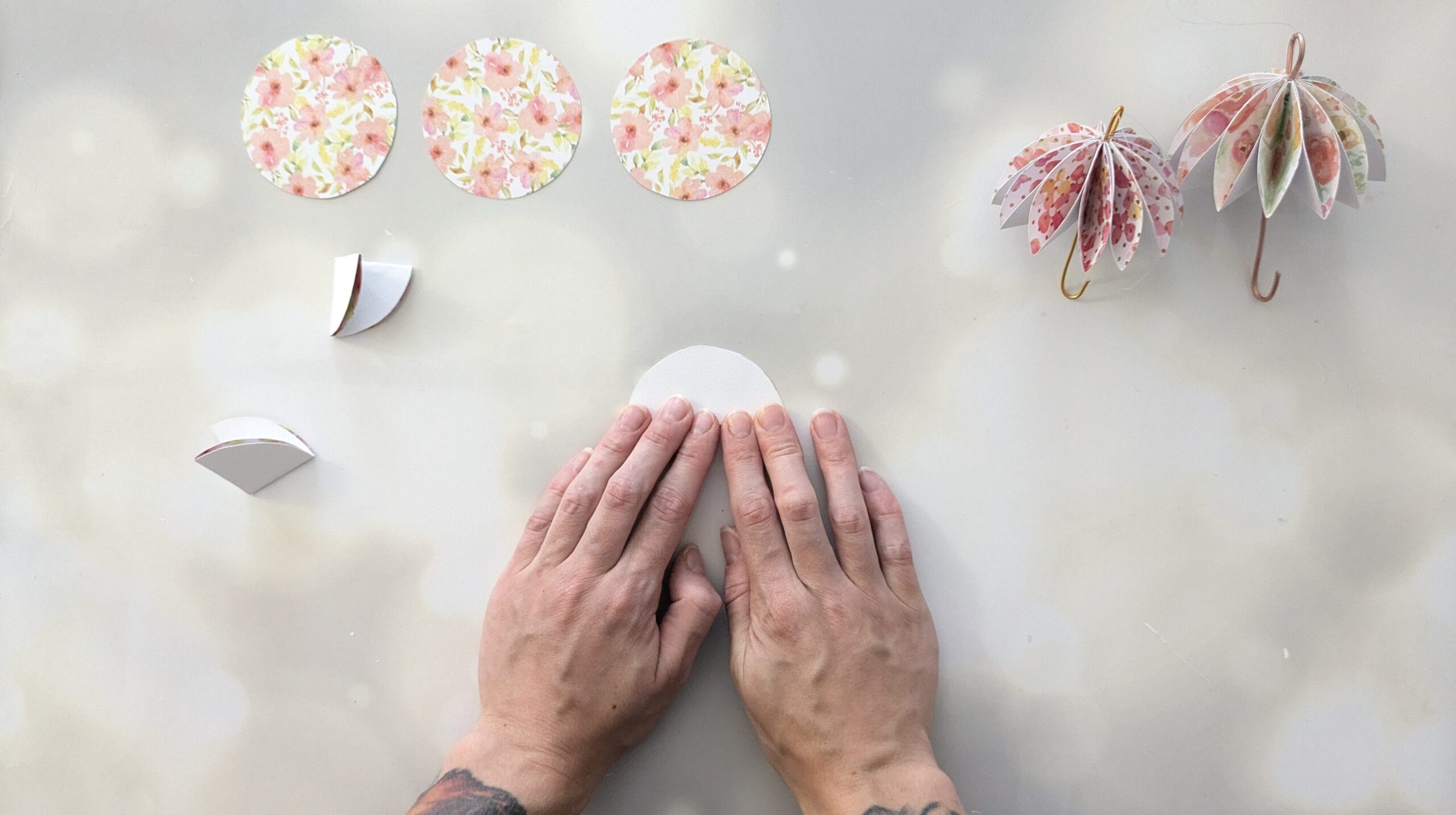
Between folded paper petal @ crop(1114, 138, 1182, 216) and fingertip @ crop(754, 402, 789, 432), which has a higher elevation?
folded paper petal @ crop(1114, 138, 1182, 216)

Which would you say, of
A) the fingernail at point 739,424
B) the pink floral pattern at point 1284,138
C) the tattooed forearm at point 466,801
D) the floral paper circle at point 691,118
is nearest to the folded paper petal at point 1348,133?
the pink floral pattern at point 1284,138

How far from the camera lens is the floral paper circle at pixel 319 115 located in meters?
0.92

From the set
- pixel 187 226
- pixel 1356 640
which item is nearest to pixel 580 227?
pixel 187 226

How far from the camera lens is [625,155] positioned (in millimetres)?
918

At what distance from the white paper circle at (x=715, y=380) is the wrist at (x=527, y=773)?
1.49ft

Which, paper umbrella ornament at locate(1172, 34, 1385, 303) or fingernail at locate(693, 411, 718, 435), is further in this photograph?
fingernail at locate(693, 411, 718, 435)

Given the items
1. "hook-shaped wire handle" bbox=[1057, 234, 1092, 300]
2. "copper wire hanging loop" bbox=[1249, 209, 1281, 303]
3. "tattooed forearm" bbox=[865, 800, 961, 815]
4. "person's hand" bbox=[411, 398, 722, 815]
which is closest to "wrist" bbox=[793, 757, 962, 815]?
"tattooed forearm" bbox=[865, 800, 961, 815]

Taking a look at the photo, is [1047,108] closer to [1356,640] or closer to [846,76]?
[846,76]

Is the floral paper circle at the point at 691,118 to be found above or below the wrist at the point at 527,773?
above

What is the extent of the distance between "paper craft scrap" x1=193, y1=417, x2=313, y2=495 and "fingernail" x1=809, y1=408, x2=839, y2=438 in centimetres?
64

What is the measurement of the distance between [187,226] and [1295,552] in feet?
4.77

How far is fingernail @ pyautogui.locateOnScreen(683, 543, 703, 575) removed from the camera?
0.93 metres

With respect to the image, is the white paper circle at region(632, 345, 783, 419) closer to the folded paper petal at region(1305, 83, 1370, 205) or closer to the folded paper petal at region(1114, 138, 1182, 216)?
the folded paper petal at region(1114, 138, 1182, 216)

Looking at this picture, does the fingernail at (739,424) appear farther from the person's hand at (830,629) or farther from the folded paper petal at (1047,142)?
the folded paper petal at (1047,142)
